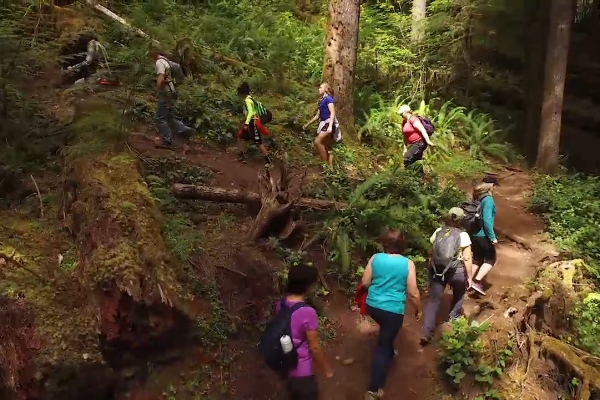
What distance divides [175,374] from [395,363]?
280cm

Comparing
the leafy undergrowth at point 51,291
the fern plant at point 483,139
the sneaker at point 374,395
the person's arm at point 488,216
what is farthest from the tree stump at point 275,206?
the fern plant at point 483,139

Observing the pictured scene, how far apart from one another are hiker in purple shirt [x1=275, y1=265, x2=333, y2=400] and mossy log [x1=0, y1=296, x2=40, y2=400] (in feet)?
8.36

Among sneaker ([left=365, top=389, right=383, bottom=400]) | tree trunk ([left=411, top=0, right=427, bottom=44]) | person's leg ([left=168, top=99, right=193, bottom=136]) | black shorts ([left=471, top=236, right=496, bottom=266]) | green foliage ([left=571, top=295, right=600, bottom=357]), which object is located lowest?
sneaker ([left=365, top=389, right=383, bottom=400])

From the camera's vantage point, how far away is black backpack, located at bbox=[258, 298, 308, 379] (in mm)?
4484

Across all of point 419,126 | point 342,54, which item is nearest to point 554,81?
point 419,126

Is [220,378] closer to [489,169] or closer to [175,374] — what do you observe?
[175,374]

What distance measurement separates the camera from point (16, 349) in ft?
16.4

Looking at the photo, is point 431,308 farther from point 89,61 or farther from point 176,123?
point 89,61

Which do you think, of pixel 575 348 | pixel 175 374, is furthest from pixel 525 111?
pixel 175 374

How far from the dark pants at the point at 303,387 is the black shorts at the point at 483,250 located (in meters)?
4.37

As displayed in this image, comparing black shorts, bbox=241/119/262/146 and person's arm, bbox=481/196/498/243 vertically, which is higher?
black shorts, bbox=241/119/262/146

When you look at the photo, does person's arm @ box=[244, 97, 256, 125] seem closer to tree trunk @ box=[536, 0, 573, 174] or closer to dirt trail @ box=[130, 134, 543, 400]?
dirt trail @ box=[130, 134, 543, 400]

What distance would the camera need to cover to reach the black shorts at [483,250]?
8047 millimetres

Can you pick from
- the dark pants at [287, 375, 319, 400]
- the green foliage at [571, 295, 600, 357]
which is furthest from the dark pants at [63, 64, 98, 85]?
the green foliage at [571, 295, 600, 357]
